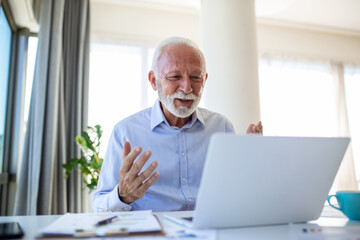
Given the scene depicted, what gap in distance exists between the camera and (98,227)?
0.69m

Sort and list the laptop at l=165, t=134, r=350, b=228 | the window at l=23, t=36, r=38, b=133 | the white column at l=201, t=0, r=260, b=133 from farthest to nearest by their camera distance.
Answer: the window at l=23, t=36, r=38, b=133
the white column at l=201, t=0, r=260, b=133
the laptop at l=165, t=134, r=350, b=228

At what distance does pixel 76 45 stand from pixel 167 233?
3021mm

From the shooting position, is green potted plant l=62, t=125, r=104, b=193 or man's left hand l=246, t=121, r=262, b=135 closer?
man's left hand l=246, t=121, r=262, b=135

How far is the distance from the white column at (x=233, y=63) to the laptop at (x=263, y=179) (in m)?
2.12

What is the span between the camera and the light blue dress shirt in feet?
4.21

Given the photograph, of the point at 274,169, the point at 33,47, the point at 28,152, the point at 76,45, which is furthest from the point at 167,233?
the point at 33,47

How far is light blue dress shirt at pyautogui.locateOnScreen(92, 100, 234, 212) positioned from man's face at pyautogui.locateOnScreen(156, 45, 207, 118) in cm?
8

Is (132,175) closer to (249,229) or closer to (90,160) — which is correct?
(249,229)

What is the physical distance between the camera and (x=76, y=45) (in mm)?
3291

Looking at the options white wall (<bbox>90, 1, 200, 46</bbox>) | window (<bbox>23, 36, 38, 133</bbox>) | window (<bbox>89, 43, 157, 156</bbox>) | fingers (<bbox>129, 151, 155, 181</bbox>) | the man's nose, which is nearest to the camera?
fingers (<bbox>129, 151, 155, 181</bbox>)

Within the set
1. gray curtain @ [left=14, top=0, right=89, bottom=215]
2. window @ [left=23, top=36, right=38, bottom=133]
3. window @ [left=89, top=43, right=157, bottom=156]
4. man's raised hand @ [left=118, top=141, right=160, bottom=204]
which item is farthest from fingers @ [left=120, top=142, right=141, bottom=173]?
window @ [left=89, top=43, right=157, bottom=156]

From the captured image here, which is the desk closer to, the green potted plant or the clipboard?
the clipboard

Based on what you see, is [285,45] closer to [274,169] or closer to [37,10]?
[37,10]

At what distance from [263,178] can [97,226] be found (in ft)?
1.28
